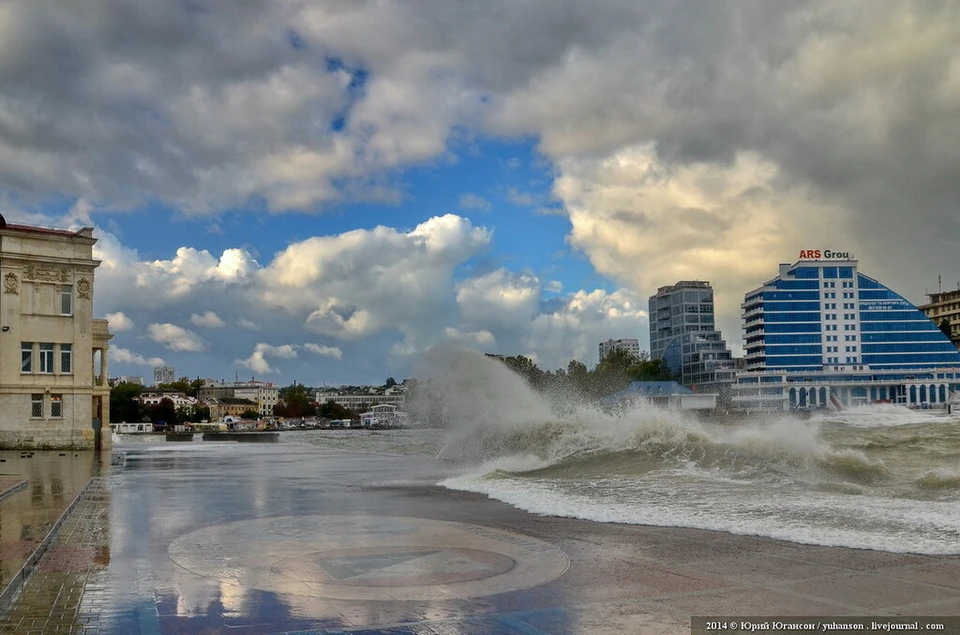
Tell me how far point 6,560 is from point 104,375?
34.4m

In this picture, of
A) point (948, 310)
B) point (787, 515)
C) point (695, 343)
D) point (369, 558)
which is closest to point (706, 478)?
point (787, 515)

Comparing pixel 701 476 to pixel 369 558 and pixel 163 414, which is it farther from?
pixel 163 414

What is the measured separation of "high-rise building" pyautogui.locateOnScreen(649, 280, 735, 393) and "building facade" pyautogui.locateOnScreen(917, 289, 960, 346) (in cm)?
4469

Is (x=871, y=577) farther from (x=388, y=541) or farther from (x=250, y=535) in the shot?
(x=250, y=535)

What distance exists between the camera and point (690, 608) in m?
6.15

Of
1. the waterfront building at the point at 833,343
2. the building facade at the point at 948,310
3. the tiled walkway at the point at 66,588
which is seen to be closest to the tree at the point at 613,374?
the waterfront building at the point at 833,343

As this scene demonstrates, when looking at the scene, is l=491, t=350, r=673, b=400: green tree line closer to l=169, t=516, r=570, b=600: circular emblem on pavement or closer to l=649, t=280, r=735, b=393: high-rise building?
l=649, t=280, r=735, b=393: high-rise building

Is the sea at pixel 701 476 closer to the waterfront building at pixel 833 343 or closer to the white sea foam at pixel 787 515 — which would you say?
the white sea foam at pixel 787 515

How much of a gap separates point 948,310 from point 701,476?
175 m

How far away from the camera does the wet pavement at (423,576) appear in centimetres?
588

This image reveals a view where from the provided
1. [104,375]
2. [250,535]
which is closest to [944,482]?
[250,535]

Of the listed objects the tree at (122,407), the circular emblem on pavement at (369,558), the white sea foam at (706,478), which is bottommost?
the tree at (122,407)

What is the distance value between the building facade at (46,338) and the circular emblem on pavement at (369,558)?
90.6 feet

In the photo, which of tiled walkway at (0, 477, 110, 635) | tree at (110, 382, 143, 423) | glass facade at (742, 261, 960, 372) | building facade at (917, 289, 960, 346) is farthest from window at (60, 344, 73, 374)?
building facade at (917, 289, 960, 346)
